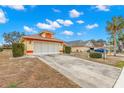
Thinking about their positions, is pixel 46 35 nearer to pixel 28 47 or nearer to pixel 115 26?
pixel 28 47

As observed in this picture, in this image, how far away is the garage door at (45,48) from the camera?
734 inches

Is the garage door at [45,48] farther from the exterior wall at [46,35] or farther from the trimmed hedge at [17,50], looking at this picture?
the trimmed hedge at [17,50]

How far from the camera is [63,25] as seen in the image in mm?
17203

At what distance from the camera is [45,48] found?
1959 cm

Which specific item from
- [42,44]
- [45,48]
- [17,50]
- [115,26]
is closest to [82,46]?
[115,26]

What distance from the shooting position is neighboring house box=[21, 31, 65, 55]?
59.2ft

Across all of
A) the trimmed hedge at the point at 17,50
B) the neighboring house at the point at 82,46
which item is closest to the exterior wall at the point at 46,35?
the trimmed hedge at the point at 17,50

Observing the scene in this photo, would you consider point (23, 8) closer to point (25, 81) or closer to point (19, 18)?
point (19, 18)

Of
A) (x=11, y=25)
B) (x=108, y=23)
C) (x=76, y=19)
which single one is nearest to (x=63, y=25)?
(x=76, y=19)

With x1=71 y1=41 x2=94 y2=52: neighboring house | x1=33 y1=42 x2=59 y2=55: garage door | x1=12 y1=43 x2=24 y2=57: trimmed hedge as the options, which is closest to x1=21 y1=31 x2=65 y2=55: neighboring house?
x1=33 y1=42 x2=59 y2=55: garage door

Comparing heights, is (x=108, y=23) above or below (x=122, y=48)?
above

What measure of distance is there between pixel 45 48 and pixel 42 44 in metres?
0.70

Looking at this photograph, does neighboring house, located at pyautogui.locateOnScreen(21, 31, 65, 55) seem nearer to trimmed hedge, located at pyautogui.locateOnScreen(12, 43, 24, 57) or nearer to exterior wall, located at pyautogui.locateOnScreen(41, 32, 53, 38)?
exterior wall, located at pyautogui.locateOnScreen(41, 32, 53, 38)

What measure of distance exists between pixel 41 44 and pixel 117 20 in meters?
12.6
